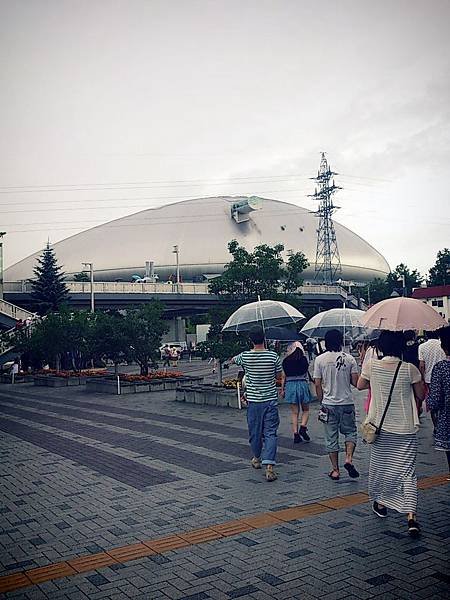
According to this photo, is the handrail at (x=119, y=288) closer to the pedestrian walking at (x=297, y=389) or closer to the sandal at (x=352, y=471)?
the pedestrian walking at (x=297, y=389)

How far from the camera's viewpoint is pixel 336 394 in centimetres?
702

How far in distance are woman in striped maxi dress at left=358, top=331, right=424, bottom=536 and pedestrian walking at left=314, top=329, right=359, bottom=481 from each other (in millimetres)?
1425

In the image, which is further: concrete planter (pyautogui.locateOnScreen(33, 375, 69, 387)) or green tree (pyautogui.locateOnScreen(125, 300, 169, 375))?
concrete planter (pyautogui.locateOnScreen(33, 375, 69, 387))

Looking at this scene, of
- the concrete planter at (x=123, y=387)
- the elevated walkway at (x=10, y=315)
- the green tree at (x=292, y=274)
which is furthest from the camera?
the elevated walkway at (x=10, y=315)

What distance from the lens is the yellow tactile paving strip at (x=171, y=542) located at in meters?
4.62

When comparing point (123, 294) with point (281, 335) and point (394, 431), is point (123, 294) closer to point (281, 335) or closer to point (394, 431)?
point (281, 335)

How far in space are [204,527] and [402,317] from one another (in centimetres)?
281

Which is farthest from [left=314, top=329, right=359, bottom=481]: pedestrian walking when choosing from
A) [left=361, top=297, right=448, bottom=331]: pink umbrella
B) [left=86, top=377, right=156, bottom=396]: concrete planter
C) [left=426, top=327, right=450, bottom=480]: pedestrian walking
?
[left=86, top=377, right=156, bottom=396]: concrete planter

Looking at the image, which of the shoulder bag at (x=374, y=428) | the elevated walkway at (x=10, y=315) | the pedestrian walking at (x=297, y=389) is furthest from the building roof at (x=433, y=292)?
the shoulder bag at (x=374, y=428)

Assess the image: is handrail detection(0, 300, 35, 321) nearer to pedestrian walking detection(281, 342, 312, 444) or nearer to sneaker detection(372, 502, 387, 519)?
pedestrian walking detection(281, 342, 312, 444)

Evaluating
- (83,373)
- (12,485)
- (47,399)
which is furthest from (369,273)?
(12,485)

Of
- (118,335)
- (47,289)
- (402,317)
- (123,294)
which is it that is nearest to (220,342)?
(118,335)

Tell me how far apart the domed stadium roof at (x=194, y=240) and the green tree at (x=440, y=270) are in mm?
22322

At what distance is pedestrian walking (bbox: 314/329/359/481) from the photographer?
7.01 metres
